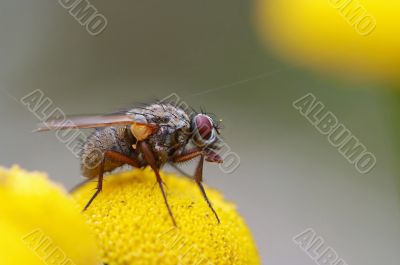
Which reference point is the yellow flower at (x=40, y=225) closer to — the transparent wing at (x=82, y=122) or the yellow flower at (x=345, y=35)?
the transparent wing at (x=82, y=122)

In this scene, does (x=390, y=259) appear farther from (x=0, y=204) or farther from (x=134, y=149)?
(x=0, y=204)

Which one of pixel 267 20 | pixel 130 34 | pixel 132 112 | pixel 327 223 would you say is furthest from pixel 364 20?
pixel 130 34

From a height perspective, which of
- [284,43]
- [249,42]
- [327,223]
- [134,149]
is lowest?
[134,149]

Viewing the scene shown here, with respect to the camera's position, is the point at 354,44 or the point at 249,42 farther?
the point at 249,42

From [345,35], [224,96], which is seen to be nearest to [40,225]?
[345,35]

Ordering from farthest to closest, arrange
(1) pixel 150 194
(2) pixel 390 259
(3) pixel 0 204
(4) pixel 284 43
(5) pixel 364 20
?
1. (2) pixel 390 259
2. (4) pixel 284 43
3. (5) pixel 364 20
4. (1) pixel 150 194
5. (3) pixel 0 204
